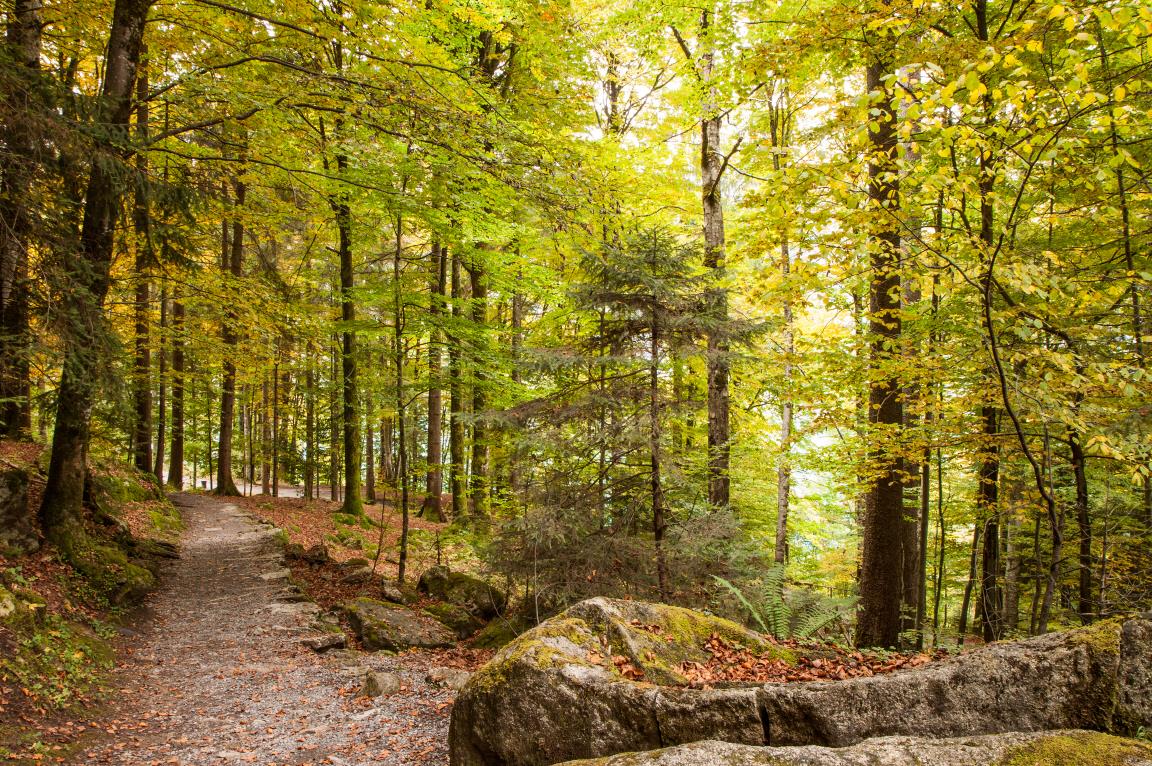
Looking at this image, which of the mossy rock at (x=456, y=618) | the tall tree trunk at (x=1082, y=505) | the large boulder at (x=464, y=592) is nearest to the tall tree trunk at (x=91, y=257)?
the mossy rock at (x=456, y=618)

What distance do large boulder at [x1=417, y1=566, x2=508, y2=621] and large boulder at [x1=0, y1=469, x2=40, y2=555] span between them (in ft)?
20.2

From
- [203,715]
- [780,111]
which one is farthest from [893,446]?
[780,111]

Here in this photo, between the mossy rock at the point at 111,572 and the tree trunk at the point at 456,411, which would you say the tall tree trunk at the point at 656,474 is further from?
the mossy rock at the point at 111,572

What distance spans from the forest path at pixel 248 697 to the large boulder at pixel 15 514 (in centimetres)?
191

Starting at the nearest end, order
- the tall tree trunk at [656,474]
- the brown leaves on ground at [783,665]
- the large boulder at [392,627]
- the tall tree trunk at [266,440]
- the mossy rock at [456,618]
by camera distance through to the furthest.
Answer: the brown leaves on ground at [783,665]
the tall tree trunk at [656,474]
the large boulder at [392,627]
the mossy rock at [456,618]
the tall tree trunk at [266,440]

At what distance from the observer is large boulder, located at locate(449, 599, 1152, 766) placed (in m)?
2.50

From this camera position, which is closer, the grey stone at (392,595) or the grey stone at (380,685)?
the grey stone at (380,685)

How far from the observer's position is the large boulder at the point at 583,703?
10.0 feet

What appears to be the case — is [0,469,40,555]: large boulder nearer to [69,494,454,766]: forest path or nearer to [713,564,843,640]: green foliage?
[69,494,454,766]: forest path

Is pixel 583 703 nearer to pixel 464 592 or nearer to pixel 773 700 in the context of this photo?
pixel 773 700

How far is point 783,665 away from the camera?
14.0ft

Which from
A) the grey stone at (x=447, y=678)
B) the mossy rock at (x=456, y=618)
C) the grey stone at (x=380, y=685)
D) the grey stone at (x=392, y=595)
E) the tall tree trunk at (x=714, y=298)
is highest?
the tall tree trunk at (x=714, y=298)

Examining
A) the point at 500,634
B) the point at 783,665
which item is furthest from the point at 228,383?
the point at 783,665

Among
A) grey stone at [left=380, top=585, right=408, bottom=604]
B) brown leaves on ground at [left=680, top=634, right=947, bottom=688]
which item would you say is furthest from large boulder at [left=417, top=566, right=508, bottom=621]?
brown leaves on ground at [left=680, top=634, right=947, bottom=688]
